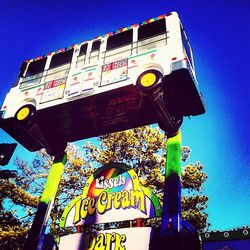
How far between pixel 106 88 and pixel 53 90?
1.96 m

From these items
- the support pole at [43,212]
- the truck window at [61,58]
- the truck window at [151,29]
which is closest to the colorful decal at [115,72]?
the truck window at [151,29]

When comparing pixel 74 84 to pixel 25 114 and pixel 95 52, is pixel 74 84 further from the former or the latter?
pixel 25 114

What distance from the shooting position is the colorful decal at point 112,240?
5635 millimetres

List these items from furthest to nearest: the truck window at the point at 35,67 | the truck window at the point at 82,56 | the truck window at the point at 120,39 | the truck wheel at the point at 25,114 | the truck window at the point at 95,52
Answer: the truck window at the point at 35,67
the truck window at the point at 82,56
the truck window at the point at 95,52
the truck window at the point at 120,39
the truck wheel at the point at 25,114

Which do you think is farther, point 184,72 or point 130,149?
point 130,149

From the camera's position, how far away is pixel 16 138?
8961mm

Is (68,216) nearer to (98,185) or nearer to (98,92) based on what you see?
(98,185)

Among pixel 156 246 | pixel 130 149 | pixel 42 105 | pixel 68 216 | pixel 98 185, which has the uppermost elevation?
pixel 130 149

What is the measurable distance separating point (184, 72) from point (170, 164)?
2.29m

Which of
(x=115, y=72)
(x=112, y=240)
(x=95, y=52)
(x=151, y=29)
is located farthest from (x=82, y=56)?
(x=112, y=240)

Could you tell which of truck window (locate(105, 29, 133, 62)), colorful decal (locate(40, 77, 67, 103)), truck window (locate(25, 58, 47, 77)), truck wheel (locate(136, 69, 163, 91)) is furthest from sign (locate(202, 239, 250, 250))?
truck window (locate(25, 58, 47, 77))

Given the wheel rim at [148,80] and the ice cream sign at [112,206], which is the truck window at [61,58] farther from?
the ice cream sign at [112,206]

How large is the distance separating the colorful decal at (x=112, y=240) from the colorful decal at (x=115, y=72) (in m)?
3.82

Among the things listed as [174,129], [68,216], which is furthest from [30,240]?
[174,129]
